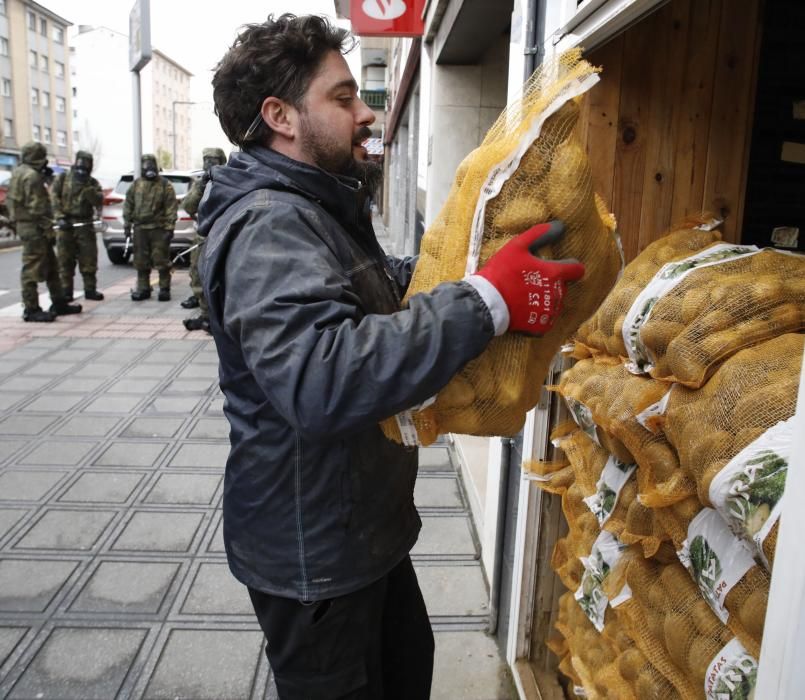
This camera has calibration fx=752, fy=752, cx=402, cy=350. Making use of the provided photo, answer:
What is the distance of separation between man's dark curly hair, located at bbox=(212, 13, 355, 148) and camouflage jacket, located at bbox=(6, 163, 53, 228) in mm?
8281

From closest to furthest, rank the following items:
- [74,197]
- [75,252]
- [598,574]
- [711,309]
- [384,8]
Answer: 1. [711,309]
2. [598,574]
3. [384,8]
4. [74,197]
5. [75,252]

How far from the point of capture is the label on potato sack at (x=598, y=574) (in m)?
2.05

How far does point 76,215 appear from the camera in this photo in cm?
1012

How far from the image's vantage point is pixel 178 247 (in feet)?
47.9

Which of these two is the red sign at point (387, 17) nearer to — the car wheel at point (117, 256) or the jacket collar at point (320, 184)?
the jacket collar at point (320, 184)

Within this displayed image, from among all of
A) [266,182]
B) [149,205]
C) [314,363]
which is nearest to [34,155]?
[149,205]

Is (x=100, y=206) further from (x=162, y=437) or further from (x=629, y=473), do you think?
(x=629, y=473)

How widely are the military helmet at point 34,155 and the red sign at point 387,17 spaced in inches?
189

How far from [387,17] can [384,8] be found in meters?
0.08

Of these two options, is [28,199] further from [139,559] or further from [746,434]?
[746,434]

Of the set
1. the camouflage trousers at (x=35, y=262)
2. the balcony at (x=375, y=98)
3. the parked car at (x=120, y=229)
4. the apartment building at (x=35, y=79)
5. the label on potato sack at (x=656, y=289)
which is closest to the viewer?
the label on potato sack at (x=656, y=289)

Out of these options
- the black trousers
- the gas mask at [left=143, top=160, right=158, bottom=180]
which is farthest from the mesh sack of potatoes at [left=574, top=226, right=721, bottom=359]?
the gas mask at [left=143, top=160, right=158, bottom=180]

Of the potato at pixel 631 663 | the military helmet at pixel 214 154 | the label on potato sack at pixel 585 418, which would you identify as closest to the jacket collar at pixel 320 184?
the label on potato sack at pixel 585 418

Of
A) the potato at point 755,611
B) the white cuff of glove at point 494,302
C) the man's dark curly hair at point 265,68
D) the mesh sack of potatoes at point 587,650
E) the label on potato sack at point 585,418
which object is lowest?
the mesh sack of potatoes at point 587,650
